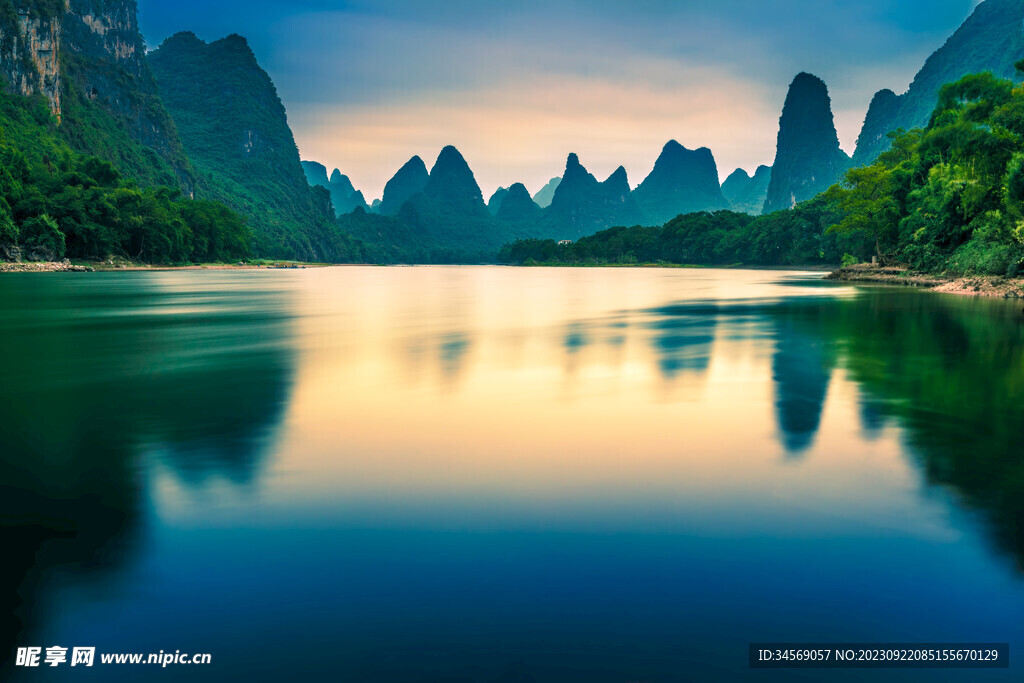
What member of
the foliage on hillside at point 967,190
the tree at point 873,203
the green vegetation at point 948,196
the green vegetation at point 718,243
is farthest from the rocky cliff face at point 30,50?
the foliage on hillside at point 967,190

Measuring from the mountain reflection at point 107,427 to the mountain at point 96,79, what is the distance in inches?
5113

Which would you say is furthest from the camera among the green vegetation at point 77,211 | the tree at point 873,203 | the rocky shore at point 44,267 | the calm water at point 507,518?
the green vegetation at point 77,211

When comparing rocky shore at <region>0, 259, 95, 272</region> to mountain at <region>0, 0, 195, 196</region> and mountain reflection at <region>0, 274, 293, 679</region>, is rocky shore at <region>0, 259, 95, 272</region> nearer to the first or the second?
mountain at <region>0, 0, 195, 196</region>

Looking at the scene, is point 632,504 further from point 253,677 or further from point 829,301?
point 829,301

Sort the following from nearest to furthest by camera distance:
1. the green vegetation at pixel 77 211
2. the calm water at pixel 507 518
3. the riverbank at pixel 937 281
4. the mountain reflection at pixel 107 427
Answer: the calm water at pixel 507 518 < the mountain reflection at pixel 107 427 < the riverbank at pixel 937 281 < the green vegetation at pixel 77 211

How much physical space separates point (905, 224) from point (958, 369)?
46173mm

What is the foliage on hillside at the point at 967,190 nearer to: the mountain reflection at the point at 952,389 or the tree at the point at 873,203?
the tree at the point at 873,203

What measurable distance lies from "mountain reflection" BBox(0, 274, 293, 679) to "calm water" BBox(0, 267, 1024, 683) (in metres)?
0.04

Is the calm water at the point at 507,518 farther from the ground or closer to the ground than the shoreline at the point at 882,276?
closer to the ground

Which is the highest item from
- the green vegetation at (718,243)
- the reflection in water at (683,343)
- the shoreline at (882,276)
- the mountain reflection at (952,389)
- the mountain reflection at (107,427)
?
the green vegetation at (718,243)

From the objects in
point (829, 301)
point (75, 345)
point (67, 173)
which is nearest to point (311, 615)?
point (75, 345)

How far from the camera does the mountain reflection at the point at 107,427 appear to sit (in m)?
4.73

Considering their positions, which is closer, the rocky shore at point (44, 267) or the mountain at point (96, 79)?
the rocky shore at point (44, 267)

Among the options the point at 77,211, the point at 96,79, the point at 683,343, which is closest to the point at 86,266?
the point at 77,211
